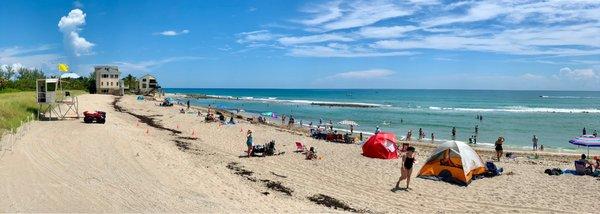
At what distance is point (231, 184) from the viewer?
1293 cm

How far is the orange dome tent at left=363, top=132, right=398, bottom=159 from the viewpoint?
18.1 meters

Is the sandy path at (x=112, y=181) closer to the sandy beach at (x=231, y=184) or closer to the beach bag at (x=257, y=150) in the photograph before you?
the sandy beach at (x=231, y=184)

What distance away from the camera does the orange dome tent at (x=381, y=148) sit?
59.4 feet

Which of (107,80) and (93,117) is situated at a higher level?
(107,80)

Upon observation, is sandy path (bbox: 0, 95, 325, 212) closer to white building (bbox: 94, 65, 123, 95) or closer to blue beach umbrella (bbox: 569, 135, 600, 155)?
blue beach umbrella (bbox: 569, 135, 600, 155)

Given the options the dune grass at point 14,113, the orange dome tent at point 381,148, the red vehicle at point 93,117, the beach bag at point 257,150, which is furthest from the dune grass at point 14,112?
the orange dome tent at point 381,148

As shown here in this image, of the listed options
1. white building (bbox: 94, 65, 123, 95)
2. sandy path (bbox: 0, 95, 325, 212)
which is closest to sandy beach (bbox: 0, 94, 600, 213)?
sandy path (bbox: 0, 95, 325, 212)

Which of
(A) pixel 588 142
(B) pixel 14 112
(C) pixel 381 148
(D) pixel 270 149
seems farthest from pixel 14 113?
(A) pixel 588 142

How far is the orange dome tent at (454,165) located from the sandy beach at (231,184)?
0.43m

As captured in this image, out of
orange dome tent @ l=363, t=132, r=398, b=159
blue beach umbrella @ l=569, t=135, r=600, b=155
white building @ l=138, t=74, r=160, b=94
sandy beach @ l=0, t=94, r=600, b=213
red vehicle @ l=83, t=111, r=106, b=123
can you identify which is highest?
white building @ l=138, t=74, r=160, b=94

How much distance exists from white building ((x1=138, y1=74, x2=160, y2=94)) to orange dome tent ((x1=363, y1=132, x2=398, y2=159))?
8500 centimetres

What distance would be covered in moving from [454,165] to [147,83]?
9265 centimetres

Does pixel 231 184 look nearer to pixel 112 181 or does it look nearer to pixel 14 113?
pixel 112 181

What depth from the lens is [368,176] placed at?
14586mm
